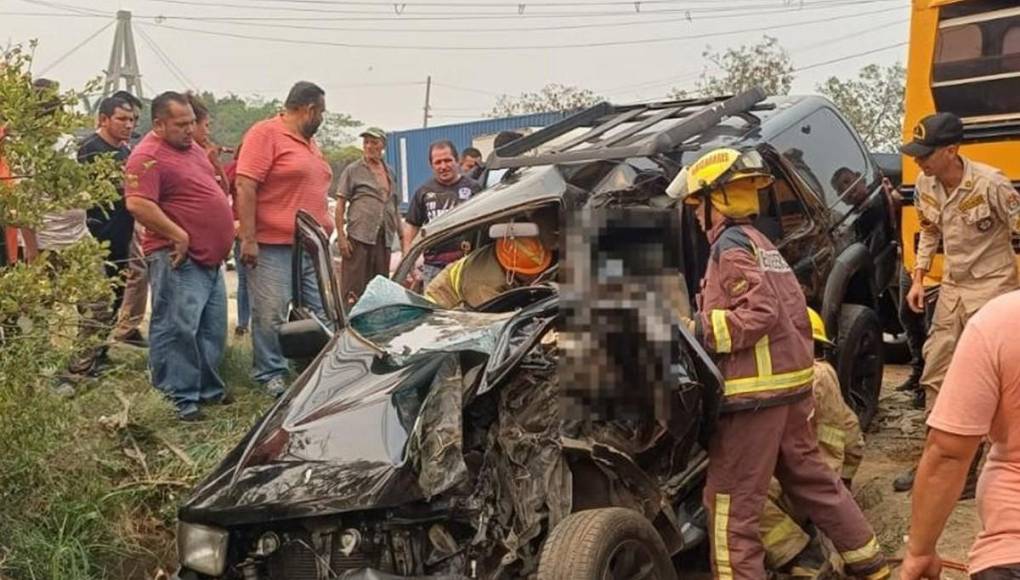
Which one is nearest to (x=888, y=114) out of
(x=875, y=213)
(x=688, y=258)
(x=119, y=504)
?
(x=875, y=213)

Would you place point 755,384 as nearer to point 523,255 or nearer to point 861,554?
point 861,554

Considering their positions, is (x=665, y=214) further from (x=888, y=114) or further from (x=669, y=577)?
(x=888, y=114)

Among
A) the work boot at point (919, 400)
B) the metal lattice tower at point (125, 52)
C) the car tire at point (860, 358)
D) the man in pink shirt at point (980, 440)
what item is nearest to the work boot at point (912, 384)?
the work boot at point (919, 400)

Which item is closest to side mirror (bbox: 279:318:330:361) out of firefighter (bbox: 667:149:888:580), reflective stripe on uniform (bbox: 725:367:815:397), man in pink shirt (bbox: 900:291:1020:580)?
firefighter (bbox: 667:149:888:580)

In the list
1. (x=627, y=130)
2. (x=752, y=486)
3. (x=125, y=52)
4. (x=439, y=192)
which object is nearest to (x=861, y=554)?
(x=752, y=486)

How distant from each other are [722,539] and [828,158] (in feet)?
9.66

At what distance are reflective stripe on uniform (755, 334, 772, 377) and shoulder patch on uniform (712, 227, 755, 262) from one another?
32 cm

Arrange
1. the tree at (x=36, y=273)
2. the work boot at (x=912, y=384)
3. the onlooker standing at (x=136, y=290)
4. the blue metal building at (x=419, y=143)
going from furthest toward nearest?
1. the blue metal building at (x=419, y=143)
2. the work boot at (x=912, y=384)
3. the onlooker standing at (x=136, y=290)
4. the tree at (x=36, y=273)

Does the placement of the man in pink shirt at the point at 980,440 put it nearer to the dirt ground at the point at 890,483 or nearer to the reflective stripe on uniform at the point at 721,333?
the reflective stripe on uniform at the point at 721,333

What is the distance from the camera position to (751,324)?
130 inches

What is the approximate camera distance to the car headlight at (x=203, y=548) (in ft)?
9.40

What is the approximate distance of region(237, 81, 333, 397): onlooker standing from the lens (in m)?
5.41

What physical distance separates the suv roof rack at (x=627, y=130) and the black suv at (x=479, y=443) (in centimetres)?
69

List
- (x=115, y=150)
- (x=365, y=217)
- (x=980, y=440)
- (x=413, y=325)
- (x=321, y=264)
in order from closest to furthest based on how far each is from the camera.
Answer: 1. (x=980, y=440)
2. (x=321, y=264)
3. (x=413, y=325)
4. (x=115, y=150)
5. (x=365, y=217)
